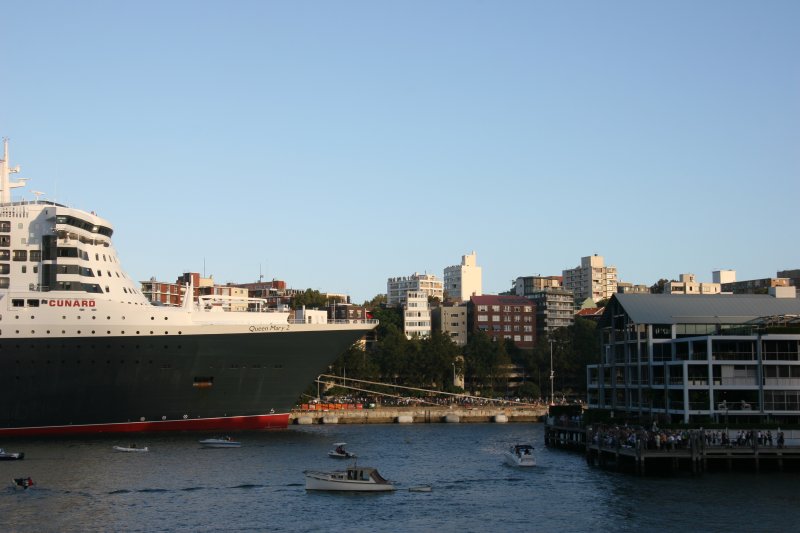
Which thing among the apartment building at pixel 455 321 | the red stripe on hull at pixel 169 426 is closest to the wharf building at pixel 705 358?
the red stripe on hull at pixel 169 426

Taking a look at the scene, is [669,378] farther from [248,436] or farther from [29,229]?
[29,229]

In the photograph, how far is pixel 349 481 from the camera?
203 feet

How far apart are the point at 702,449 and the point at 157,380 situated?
46877mm

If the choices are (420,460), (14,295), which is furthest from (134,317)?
(420,460)

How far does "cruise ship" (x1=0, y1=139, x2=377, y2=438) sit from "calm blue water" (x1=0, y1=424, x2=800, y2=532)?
163 inches

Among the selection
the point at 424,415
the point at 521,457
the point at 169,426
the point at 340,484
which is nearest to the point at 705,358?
the point at 521,457

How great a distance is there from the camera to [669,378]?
76.6 meters

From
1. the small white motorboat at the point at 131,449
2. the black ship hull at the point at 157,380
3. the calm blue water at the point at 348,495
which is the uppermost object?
the black ship hull at the point at 157,380

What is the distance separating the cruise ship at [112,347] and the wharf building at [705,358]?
26.1 metres

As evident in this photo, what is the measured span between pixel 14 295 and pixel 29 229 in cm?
762

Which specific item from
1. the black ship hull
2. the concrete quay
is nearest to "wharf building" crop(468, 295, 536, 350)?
the concrete quay

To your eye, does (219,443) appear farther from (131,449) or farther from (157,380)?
(157,380)

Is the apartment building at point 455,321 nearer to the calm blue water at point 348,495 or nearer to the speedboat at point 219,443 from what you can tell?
the calm blue water at point 348,495

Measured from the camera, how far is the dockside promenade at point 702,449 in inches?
2596
